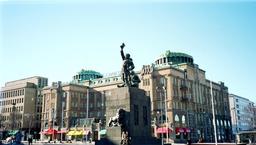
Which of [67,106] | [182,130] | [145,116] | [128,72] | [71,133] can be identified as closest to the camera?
[145,116]

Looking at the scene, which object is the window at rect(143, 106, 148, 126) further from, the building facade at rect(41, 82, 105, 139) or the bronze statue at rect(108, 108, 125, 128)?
the building facade at rect(41, 82, 105, 139)

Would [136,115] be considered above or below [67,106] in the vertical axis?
below

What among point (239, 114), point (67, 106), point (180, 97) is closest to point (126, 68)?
point (180, 97)

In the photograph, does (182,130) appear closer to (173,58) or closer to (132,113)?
(173,58)

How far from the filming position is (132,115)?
23.8 meters

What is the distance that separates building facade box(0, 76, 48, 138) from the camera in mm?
101688

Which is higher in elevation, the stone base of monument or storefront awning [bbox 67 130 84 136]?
the stone base of monument

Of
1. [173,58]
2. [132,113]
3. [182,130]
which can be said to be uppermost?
[173,58]

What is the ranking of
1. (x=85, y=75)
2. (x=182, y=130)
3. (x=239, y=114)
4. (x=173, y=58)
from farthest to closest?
(x=239, y=114) < (x=85, y=75) < (x=173, y=58) < (x=182, y=130)

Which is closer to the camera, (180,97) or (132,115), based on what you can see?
(132,115)

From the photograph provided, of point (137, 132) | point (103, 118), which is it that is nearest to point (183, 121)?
point (103, 118)

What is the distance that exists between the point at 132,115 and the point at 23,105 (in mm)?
87546

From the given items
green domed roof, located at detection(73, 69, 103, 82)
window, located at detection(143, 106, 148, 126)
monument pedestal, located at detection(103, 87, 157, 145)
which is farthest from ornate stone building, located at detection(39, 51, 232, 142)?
monument pedestal, located at detection(103, 87, 157, 145)

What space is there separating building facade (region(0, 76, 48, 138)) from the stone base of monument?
265 feet
